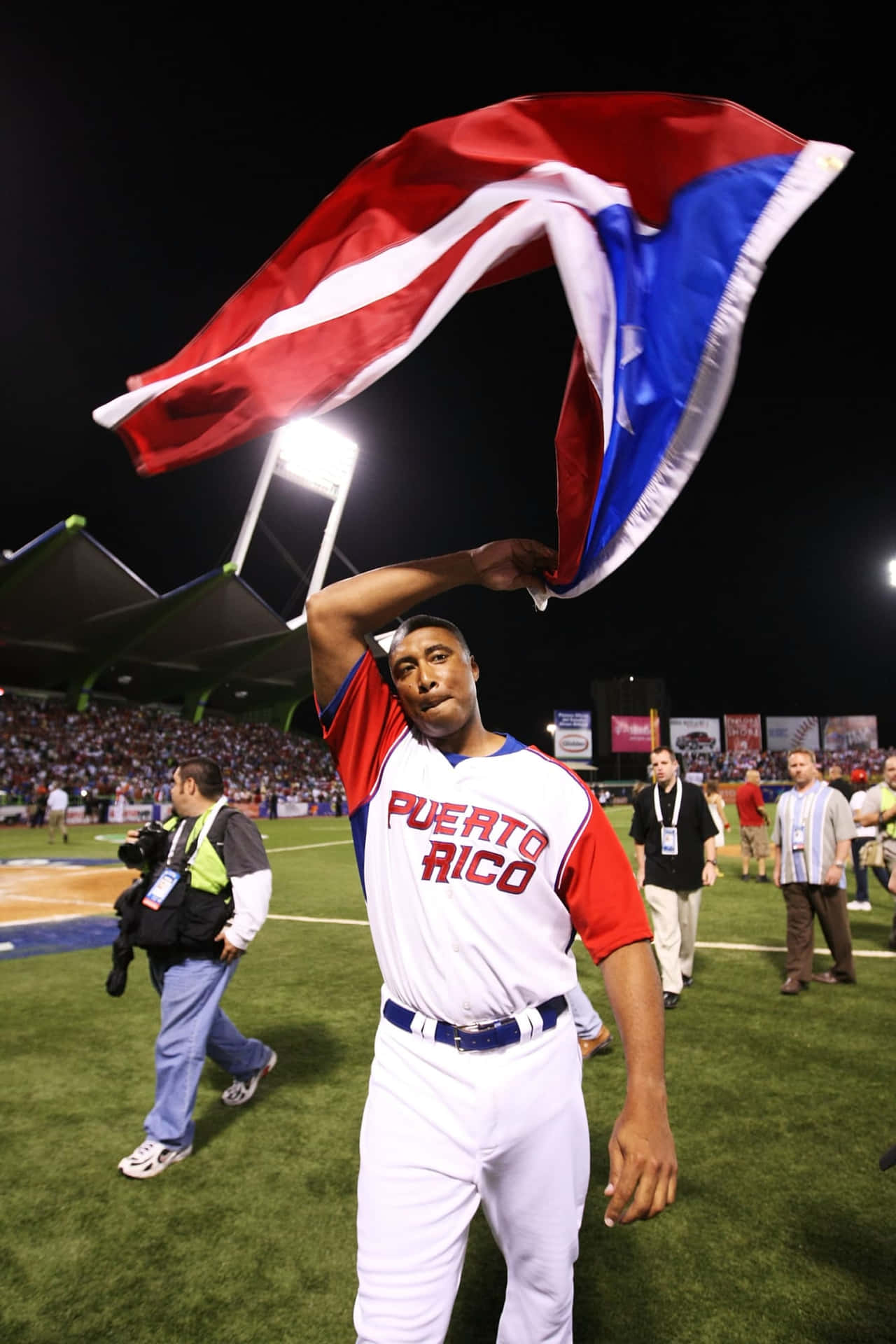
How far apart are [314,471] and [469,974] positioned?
52.3m

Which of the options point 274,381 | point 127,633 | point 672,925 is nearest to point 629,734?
point 127,633

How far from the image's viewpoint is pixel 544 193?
2.82 metres

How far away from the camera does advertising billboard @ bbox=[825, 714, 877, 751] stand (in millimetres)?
73938

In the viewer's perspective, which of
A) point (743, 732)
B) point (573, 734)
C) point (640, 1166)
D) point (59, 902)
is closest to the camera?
point (640, 1166)

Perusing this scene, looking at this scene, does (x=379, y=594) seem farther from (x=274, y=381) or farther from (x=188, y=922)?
(x=188, y=922)

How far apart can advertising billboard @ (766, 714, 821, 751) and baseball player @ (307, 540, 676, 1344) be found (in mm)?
80156

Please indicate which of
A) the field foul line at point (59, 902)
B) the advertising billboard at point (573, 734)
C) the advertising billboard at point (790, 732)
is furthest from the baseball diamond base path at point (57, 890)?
the advertising billboard at point (790, 732)

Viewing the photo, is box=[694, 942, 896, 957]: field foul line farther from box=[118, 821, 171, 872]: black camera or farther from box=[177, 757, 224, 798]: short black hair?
box=[118, 821, 171, 872]: black camera

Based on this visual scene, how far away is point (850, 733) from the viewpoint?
7481cm

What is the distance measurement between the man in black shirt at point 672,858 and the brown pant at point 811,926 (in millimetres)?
915

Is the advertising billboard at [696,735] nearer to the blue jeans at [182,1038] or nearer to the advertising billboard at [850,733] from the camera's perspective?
the advertising billboard at [850,733]

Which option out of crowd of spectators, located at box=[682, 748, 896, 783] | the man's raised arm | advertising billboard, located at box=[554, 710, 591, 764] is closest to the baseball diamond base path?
the man's raised arm

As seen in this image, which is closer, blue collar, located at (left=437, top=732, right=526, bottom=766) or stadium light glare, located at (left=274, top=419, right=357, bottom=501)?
blue collar, located at (left=437, top=732, right=526, bottom=766)

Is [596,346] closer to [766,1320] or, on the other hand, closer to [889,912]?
[766,1320]
